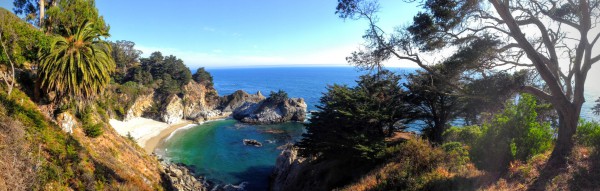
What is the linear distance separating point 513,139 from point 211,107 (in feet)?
229

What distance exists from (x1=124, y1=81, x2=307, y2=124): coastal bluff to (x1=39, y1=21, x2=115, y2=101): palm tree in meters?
45.4

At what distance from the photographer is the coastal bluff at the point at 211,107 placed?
59.6 m

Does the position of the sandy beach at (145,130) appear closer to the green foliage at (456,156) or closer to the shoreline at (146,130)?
the shoreline at (146,130)

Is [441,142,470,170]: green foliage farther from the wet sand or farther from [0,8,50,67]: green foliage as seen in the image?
the wet sand

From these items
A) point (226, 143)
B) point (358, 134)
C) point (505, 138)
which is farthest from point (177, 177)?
point (505, 138)

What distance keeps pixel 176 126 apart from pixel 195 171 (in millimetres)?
26238

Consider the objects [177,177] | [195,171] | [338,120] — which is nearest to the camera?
[338,120]

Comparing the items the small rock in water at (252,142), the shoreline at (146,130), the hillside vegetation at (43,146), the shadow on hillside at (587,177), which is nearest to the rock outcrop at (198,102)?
the shoreline at (146,130)

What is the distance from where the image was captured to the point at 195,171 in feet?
120

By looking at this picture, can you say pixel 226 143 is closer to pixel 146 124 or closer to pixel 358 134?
pixel 146 124

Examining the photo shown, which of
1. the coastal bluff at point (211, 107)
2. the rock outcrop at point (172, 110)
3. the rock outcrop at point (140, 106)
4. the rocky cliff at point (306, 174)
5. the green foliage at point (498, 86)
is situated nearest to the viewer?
the green foliage at point (498, 86)

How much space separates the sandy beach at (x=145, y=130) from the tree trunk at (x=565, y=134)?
46.8 meters

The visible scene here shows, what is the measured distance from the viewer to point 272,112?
225ft

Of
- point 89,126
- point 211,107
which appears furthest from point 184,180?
point 211,107
